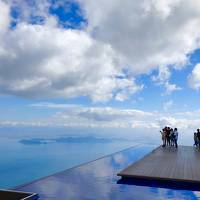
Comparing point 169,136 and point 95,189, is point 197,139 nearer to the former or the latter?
point 169,136

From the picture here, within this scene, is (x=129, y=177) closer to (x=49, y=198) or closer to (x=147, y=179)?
(x=147, y=179)

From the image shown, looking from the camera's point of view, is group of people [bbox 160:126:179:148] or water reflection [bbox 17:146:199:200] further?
group of people [bbox 160:126:179:148]

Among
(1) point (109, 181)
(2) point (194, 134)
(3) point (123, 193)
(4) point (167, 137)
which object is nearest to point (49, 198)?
(3) point (123, 193)

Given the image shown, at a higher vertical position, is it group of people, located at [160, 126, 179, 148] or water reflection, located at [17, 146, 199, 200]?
group of people, located at [160, 126, 179, 148]

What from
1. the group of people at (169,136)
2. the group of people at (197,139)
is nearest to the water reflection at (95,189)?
the group of people at (169,136)

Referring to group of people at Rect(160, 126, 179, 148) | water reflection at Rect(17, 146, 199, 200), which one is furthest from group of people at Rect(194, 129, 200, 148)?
water reflection at Rect(17, 146, 199, 200)

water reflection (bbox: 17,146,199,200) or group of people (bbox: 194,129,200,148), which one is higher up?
group of people (bbox: 194,129,200,148)

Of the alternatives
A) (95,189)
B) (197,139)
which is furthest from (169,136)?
(95,189)

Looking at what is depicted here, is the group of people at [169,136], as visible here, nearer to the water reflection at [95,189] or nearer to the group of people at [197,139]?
the group of people at [197,139]

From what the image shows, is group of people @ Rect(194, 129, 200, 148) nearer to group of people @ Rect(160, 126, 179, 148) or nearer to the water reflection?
group of people @ Rect(160, 126, 179, 148)
